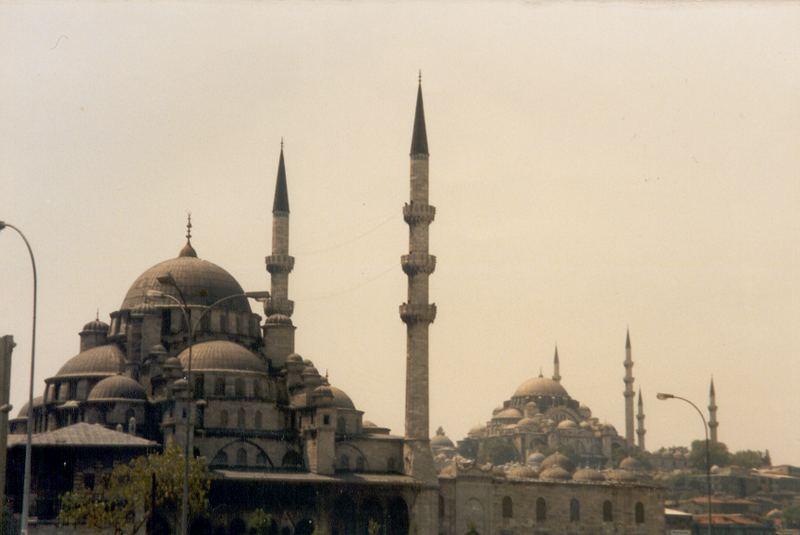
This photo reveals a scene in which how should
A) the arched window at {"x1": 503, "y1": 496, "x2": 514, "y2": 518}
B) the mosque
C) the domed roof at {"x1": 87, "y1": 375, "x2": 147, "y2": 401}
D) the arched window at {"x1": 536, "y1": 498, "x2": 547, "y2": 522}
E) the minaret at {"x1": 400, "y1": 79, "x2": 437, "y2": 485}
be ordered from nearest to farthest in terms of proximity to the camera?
the mosque
the domed roof at {"x1": 87, "y1": 375, "x2": 147, "y2": 401}
the minaret at {"x1": 400, "y1": 79, "x2": 437, "y2": 485}
the arched window at {"x1": 503, "y1": 496, "x2": 514, "y2": 518}
the arched window at {"x1": 536, "y1": 498, "x2": 547, "y2": 522}

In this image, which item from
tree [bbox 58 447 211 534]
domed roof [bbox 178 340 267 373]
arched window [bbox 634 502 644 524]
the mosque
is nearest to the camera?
tree [bbox 58 447 211 534]

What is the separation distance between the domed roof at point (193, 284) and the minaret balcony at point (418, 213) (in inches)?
394

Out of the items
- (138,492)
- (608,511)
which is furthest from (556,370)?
(138,492)

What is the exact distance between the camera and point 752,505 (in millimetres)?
122312

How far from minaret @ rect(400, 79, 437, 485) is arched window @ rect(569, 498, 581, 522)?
16532 mm

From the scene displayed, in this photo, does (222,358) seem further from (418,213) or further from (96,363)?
(418,213)

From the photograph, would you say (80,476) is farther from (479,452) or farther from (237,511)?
(479,452)

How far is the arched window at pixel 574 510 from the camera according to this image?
7925 cm

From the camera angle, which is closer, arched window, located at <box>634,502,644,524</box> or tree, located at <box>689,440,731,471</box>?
arched window, located at <box>634,502,644,524</box>

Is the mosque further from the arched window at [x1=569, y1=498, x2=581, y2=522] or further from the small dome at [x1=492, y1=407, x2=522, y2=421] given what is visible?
the small dome at [x1=492, y1=407, x2=522, y2=421]

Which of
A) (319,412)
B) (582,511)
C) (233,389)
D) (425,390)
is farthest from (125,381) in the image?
(582,511)

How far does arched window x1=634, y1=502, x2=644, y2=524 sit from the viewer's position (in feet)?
267

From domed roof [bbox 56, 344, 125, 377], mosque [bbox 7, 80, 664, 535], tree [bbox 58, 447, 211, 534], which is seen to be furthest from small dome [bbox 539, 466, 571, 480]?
tree [bbox 58, 447, 211, 534]

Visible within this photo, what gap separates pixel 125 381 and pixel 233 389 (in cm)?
522
